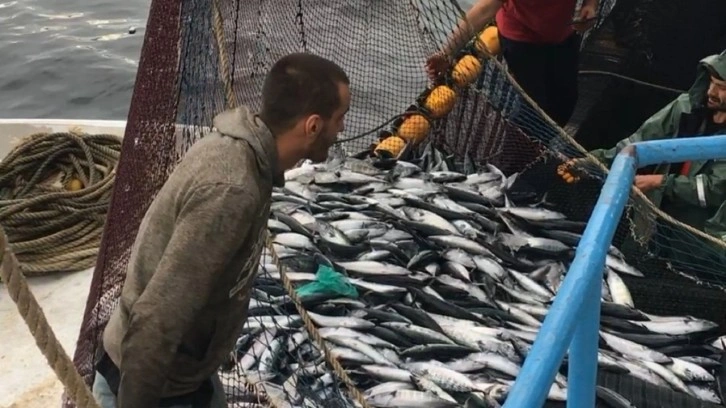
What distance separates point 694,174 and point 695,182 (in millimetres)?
123

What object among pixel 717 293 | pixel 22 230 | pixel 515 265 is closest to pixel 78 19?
pixel 22 230

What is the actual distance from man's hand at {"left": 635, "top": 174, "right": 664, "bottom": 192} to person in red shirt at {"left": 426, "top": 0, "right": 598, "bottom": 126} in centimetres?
133

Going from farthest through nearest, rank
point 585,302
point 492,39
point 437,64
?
point 492,39 → point 437,64 → point 585,302

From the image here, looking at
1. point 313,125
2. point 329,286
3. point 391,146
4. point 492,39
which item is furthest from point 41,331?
point 492,39

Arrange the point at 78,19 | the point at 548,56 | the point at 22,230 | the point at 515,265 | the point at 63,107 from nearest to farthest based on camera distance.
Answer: the point at 515,265, the point at 22,230, the point at 548,56, the point at 63,107, the point at 78,19

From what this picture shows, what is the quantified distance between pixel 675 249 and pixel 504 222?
126 centimetres

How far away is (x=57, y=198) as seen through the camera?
5.58 meters

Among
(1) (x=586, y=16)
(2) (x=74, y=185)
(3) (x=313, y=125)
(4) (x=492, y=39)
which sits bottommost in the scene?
(2) (x=74, y=185)

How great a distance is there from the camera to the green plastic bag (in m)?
4.54

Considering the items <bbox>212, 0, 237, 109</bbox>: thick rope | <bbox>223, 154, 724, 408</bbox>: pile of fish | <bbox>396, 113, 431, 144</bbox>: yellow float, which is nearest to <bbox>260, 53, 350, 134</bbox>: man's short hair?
<bbox>212, 0, 237, 109</bbox>: thick rope

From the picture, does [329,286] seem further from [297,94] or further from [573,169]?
[297,94]

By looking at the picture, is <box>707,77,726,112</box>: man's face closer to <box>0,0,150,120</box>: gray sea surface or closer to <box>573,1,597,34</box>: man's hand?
<box>573,1,597,34</box>: man's hand

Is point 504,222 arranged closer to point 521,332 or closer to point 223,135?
point 521,332

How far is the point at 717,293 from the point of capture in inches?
180
